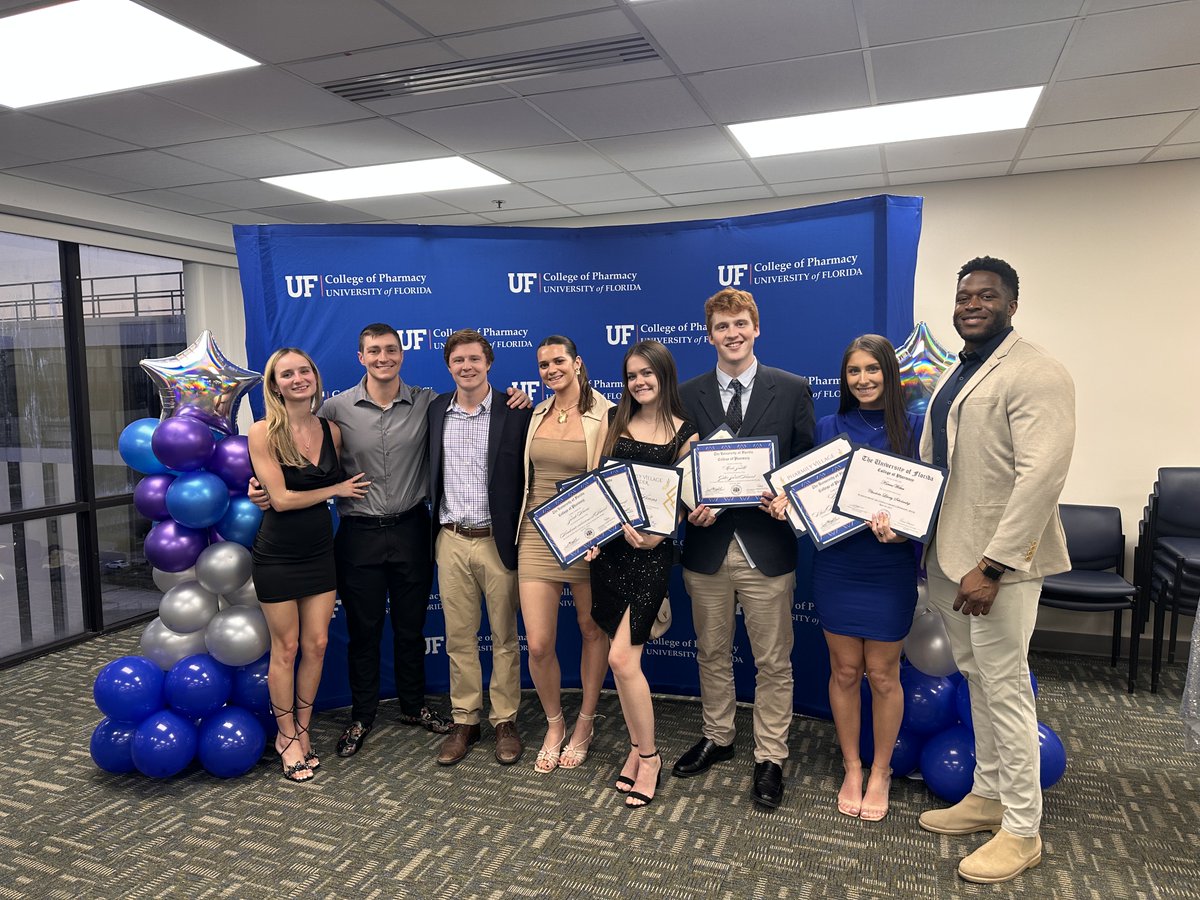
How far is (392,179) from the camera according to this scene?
4.75 meters

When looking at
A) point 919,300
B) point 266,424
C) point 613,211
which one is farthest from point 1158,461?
point 266,424

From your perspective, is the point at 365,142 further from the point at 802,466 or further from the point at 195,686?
the point at 802,466

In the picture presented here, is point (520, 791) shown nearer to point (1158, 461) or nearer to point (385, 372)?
point (385, 372)

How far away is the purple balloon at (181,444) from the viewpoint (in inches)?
118

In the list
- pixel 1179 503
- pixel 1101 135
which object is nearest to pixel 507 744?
pixel 1179 503

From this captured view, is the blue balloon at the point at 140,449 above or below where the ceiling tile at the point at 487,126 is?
below

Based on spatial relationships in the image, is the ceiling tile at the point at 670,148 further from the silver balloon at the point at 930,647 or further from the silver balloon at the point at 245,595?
the silver balloon at the point at 245,595

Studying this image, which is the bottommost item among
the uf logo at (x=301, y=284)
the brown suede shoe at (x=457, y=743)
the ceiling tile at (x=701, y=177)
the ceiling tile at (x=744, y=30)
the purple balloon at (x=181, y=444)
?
the brown suede shoe at (x=457, y=743)

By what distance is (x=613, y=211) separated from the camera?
5828 millimetres

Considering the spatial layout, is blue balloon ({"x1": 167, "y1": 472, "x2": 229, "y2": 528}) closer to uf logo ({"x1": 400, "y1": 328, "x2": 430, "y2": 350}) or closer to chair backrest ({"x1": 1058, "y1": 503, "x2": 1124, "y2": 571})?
uf logo ({"x1": 400, "y1": 328, "x2": 430, "y2": 350})

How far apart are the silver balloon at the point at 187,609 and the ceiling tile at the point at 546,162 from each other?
2673 millimetres

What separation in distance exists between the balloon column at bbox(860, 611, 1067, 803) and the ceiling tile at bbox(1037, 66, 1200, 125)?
2.36 metres

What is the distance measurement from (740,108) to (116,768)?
381cm

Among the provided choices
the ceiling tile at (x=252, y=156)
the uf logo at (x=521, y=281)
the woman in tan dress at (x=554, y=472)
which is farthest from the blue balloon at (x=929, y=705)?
the ceiling tile at (x=252, y=156)
